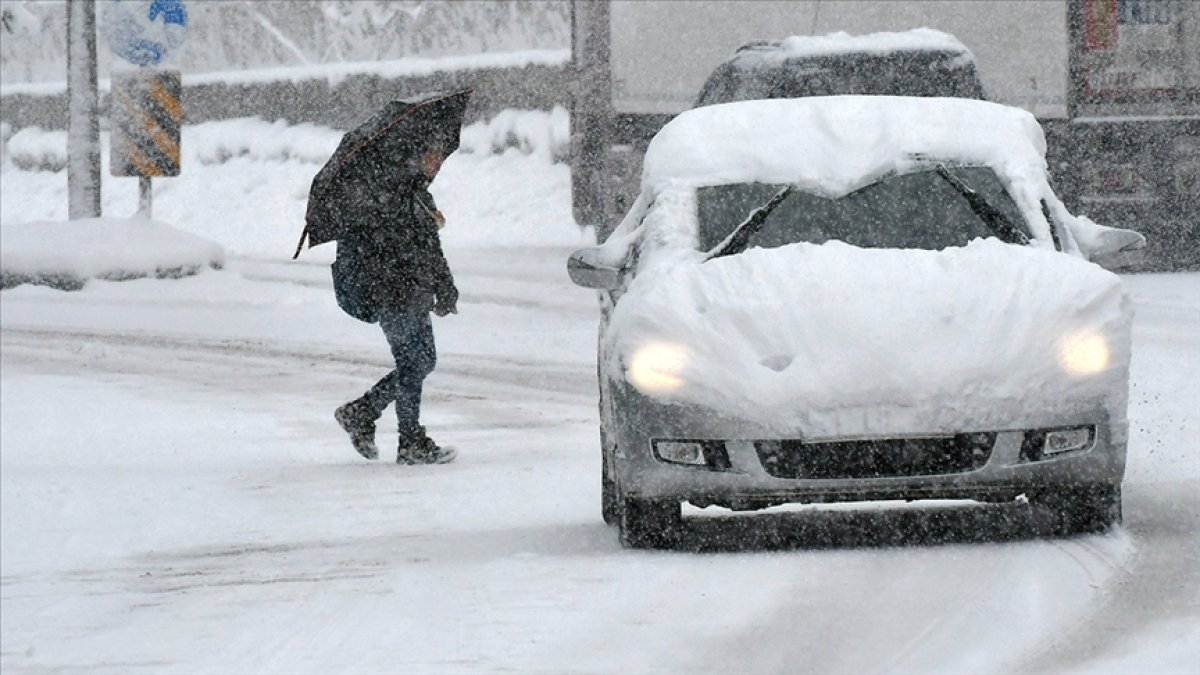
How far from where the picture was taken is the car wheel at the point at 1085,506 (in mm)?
8094

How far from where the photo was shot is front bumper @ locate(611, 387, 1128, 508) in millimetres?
7793

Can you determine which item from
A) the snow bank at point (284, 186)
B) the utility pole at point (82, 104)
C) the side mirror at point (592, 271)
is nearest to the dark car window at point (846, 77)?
the utility pole at point (82, 104)

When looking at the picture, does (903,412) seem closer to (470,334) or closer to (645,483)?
(645,483)

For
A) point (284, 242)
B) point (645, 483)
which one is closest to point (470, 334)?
point (645, 483)

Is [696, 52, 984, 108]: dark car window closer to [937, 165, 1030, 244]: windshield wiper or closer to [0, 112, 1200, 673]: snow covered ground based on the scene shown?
[0, 112, 1200, 673]: snow covered ground

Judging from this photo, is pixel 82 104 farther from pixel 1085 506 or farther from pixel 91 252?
pixel 1085 506

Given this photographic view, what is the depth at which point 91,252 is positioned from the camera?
68.4 feet

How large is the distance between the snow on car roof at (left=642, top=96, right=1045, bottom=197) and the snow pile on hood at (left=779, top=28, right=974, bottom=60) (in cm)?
856

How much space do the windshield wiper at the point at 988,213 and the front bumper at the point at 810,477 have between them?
101 centimetres

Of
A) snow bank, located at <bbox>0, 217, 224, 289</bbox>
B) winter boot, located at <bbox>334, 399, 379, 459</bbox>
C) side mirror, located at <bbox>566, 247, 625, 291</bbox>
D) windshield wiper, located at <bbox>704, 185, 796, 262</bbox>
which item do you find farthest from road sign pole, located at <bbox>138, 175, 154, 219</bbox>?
windshield wiper, located at <bbox>704, 185, 796, 262</bbox>

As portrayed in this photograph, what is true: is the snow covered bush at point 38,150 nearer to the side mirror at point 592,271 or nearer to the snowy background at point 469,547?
the snowy background at point 469,547

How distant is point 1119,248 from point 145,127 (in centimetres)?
1450

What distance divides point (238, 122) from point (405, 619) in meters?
29.4

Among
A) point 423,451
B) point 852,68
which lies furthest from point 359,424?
point 852,68
